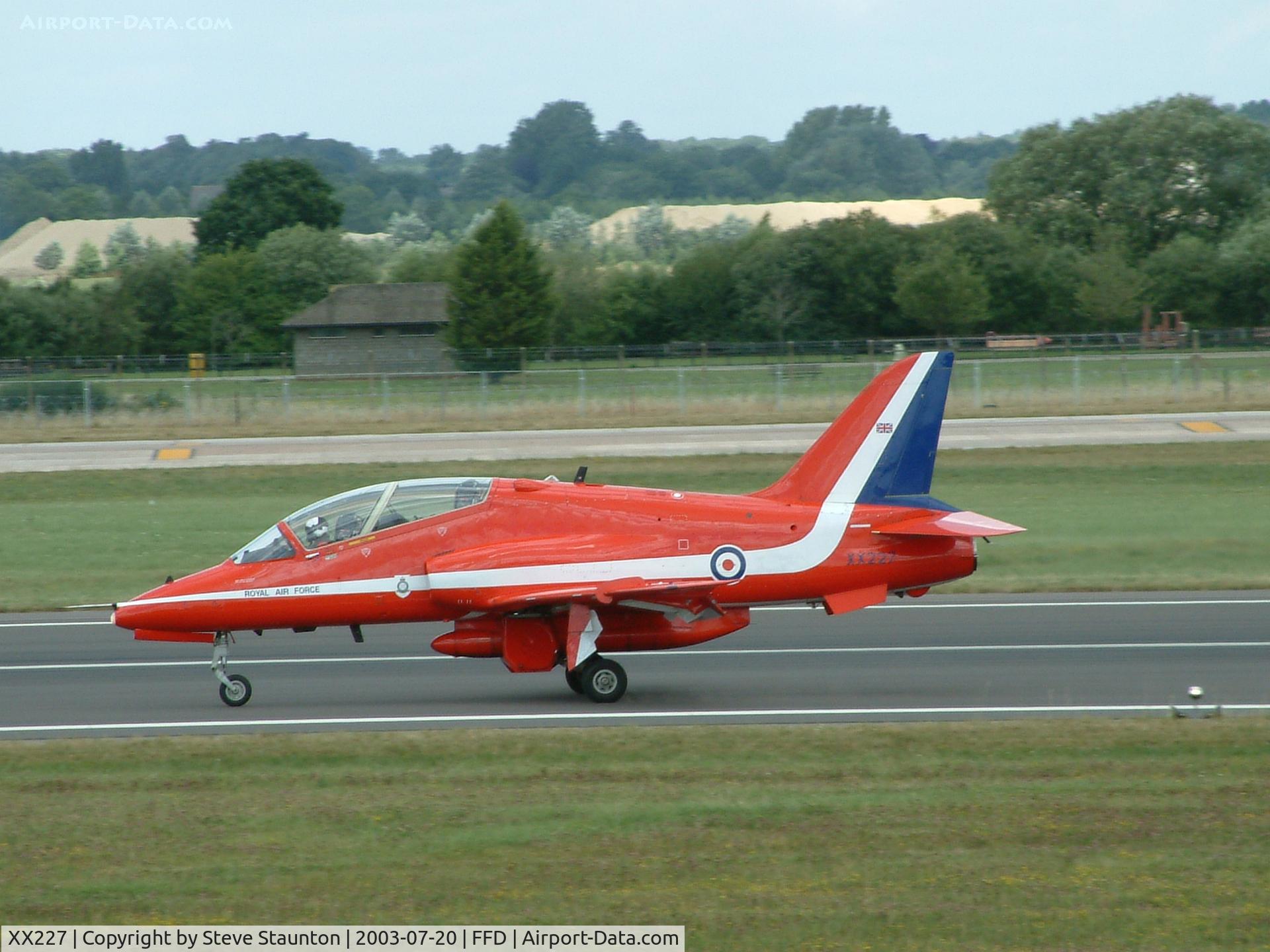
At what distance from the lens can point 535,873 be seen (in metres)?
8.63

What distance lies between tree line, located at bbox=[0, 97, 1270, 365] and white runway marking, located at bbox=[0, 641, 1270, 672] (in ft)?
160

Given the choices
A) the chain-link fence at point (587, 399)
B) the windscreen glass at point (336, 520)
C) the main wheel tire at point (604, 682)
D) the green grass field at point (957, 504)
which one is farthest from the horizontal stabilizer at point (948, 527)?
the chain-link fence at point (587, 399)

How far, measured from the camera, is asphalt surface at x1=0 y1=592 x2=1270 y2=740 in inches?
519

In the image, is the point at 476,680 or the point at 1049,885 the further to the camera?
the point at 476,680

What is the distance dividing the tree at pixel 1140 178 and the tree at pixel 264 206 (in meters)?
46.8

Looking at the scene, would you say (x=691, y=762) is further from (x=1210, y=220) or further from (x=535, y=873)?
(x=1210, y=220)

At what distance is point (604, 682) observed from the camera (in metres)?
13.6

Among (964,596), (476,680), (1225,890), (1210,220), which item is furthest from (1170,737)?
(1210,220)

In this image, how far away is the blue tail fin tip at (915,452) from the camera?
559 inches

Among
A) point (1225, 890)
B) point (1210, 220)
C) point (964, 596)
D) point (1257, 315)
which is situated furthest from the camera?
point (1210, 220)

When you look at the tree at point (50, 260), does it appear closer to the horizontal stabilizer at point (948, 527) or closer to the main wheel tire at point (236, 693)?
the main wheel tire at point (236, 693)

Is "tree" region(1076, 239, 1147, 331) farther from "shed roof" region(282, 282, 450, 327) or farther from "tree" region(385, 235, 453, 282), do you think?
"tree" region(385, 235, 453, 282)

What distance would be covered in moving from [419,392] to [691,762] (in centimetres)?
3981

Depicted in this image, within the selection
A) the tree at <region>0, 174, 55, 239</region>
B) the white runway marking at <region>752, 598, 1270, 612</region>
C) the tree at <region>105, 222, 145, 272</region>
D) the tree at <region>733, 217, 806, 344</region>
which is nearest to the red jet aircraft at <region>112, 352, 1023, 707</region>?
the white runway marking at <region>752, 598, 1270, 612</region>
